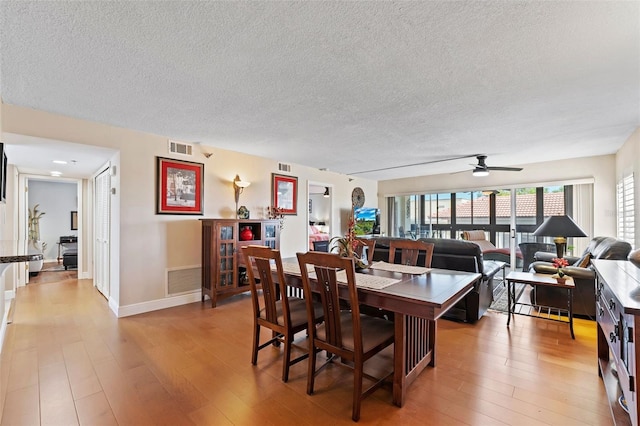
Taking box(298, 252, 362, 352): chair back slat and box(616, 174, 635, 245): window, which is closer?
box(298, 252, 362, 352): chair back slat

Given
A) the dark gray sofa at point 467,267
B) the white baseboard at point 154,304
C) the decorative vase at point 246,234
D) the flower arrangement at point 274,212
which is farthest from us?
the flower arrangement at point 274,212

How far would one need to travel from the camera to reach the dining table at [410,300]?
1699 millimetres

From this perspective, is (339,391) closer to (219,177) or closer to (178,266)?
(178,266)

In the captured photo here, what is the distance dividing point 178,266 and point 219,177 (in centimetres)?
146

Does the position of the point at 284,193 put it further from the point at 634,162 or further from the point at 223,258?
the point at 634,162

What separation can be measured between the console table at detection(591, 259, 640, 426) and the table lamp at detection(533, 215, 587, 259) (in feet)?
5.76

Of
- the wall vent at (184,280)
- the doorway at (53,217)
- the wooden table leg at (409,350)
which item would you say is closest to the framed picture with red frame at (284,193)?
the wall vent at (184,280)

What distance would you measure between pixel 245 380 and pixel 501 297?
4.02 metres

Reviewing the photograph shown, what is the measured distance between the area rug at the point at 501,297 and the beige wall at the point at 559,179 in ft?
6.42

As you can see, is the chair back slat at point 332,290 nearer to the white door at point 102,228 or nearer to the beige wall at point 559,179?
the white door at point 102,228

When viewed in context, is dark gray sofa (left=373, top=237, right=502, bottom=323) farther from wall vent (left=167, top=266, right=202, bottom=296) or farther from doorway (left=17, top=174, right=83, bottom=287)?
doorway (left=17, top=174, right=83, bottom=287)

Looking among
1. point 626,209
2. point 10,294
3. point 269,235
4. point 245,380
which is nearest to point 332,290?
point 245,380

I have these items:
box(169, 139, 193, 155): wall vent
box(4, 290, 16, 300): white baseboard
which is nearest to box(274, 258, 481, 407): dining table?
box(169, 139, 193, 155): wall vent

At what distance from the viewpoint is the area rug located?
3.98m
